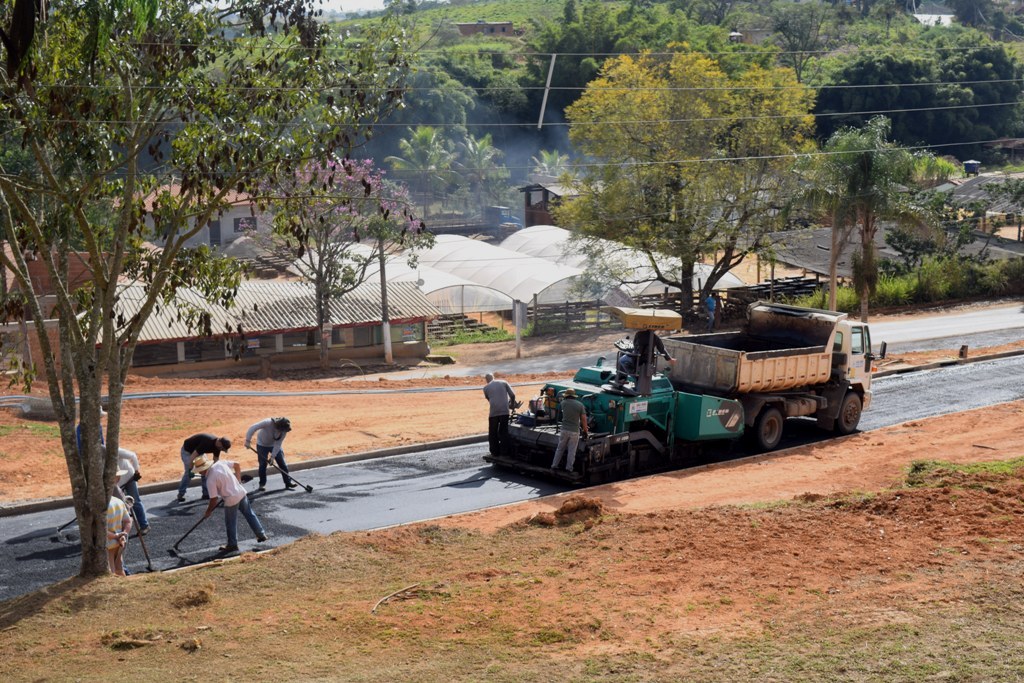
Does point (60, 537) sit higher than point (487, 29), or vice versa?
point (487, 29)

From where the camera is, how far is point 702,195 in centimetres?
3803

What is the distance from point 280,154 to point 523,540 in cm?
579

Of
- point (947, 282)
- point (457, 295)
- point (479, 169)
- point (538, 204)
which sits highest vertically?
point (479, 169)

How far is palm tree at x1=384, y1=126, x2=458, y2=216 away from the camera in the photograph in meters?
74.7

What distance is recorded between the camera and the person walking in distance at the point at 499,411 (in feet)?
61.0

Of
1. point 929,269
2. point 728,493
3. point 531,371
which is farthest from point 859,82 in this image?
point 728,493

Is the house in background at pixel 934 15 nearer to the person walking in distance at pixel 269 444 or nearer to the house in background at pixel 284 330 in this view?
the house in background at pixel 284 330

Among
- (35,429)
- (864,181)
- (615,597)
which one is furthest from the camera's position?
(864,181)

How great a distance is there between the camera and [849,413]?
851 inches

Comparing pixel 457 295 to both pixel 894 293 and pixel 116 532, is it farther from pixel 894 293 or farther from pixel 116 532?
pixel 116 532

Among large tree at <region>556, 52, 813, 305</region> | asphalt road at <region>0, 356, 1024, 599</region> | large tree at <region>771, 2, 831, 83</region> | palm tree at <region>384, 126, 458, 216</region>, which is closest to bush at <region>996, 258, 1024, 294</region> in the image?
large tree at <region>556, 52, 813, 305</region>

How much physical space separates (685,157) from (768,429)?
63.9ft

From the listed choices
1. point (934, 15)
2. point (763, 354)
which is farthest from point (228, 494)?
point (934, 15)

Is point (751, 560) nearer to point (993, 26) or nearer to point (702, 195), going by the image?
point (702, 195)
